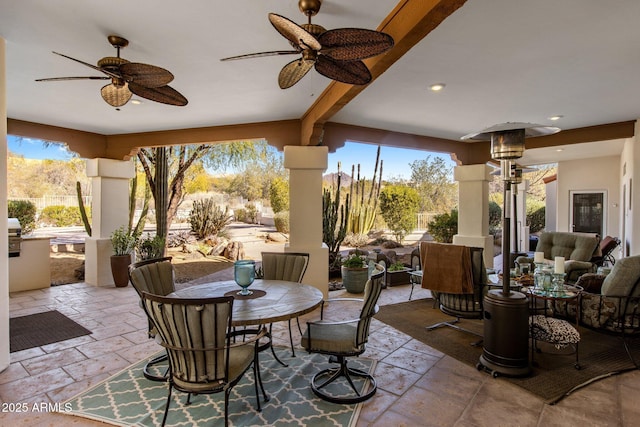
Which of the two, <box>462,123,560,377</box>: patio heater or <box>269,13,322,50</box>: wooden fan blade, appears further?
<box>462,123,560,377</box>: patio heater

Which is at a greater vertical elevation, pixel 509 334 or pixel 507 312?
pixel 507 312

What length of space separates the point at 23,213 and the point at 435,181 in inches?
556

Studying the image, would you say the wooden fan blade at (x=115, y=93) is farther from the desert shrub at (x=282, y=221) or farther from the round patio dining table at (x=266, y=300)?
the desert shrub at (x=282, y=221)

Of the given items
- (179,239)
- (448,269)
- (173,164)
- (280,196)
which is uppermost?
(173,164)

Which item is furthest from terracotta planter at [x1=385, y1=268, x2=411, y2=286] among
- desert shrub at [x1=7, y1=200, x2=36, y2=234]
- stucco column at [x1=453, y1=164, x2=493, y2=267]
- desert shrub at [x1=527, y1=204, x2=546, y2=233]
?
desert shrub at [x1=527, y1=204, x2=546, y2=233]

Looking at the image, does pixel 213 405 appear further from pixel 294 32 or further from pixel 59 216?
pixel 59 216

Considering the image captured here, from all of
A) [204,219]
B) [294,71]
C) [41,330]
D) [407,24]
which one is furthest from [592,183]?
[41,330]

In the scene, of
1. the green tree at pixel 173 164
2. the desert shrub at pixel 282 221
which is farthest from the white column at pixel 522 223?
the green tree at pixel 173 164

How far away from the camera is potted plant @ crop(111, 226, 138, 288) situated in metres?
5.75

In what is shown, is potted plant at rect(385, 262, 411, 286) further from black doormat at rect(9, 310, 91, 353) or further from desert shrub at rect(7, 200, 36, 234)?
desert shrub at rect(7, 200, 36, 234)

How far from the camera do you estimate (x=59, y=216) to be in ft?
37.9

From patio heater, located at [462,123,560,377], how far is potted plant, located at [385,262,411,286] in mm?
3076

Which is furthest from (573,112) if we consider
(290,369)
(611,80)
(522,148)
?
(290,369)

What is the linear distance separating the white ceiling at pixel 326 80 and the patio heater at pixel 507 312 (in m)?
0.61
